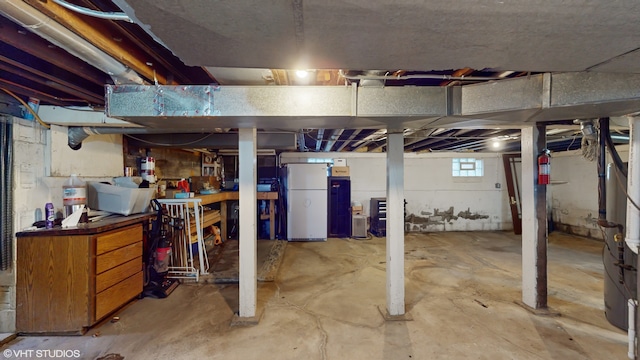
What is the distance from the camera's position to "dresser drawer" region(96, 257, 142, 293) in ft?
7.22

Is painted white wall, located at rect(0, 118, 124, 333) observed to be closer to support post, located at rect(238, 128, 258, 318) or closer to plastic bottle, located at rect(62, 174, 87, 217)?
plastic bottle, located at rect(62, 174, 87, 217)

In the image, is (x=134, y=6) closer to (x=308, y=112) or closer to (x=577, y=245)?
(x=308, y=112)

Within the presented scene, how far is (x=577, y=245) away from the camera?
4.75 metres

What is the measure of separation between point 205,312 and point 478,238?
5.32 metres

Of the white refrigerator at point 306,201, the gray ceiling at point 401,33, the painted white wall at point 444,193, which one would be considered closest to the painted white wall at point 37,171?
Result: the gray ceiling at point 401,33

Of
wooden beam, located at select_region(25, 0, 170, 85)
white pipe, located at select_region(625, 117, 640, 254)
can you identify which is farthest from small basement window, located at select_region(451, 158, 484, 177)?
wooden beam, located at select_region(25, 0, 170, 85)

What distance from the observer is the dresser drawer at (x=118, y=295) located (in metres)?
2.20

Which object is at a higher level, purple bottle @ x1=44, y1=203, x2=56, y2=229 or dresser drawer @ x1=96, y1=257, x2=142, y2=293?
purple bottle @ x1=44, y1=203, x2=56, y2=229

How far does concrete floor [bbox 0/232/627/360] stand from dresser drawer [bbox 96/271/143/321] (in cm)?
12

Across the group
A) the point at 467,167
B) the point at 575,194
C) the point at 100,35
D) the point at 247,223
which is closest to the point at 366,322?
the point at 247,223

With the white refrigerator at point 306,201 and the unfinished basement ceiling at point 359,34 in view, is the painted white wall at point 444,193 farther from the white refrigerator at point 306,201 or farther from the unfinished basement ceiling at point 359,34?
the unfinished basement ceiling at point 359,34

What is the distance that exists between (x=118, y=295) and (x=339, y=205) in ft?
12.9

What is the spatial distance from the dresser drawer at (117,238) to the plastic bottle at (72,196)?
1.38 ft

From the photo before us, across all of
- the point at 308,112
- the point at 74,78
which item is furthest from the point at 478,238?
the point at 74,78
